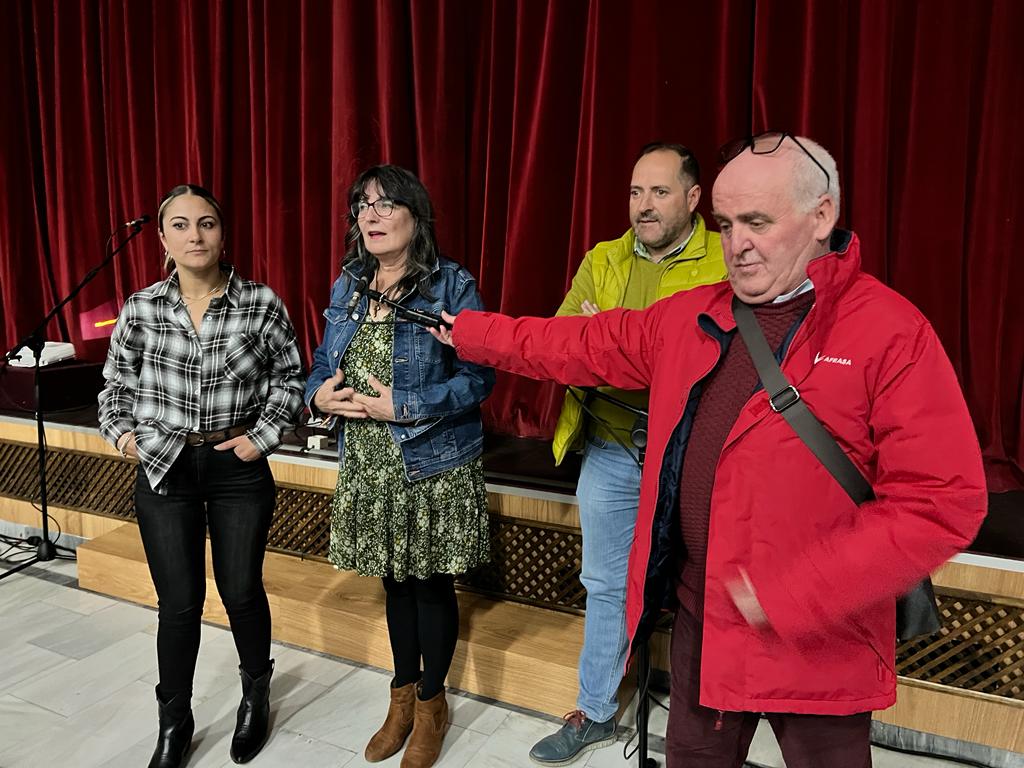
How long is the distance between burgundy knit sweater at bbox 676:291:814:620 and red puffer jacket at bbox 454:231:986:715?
0.02 m

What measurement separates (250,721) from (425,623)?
0.57m

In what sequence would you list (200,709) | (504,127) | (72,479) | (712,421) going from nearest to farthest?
(712,421), (200,709), (504,127), (72,479)

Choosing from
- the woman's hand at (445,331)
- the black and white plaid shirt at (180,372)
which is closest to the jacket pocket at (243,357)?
the black and white plaid shirt at (180,372)

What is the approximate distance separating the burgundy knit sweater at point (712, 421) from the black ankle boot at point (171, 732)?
1325mm

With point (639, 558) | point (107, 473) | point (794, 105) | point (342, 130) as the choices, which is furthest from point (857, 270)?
point (107, 473)

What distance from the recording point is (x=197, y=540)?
178cm

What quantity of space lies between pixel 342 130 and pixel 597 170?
44.0 inches

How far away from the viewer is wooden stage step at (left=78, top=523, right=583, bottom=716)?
2135mm

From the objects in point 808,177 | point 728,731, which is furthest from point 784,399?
point 728,731

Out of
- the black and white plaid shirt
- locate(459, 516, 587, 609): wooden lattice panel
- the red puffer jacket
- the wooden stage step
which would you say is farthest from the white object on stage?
the red puffer jacket

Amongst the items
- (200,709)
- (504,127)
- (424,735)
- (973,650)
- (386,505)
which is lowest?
(200,709)

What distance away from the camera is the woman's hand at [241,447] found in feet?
5.63

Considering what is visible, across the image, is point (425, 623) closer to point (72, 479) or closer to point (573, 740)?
point (573, 740)

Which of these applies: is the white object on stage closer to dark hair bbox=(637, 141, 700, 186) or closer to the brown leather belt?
the brown leather belt
